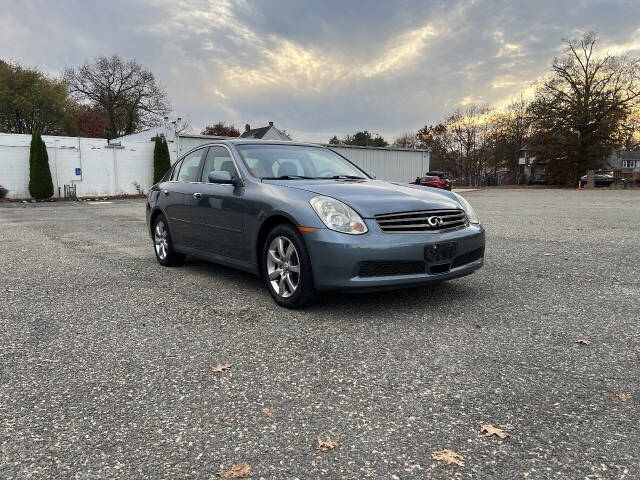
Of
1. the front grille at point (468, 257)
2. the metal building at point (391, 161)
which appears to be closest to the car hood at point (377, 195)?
the front grille at point (468, 257)

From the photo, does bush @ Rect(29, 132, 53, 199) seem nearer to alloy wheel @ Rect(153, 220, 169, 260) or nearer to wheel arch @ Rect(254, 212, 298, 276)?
alloy wheel @ Rect(153, 220, 169, 260)

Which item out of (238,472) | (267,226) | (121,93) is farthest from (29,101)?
(238,472)

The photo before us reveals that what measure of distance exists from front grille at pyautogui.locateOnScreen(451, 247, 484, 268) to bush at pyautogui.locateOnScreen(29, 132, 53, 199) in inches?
951

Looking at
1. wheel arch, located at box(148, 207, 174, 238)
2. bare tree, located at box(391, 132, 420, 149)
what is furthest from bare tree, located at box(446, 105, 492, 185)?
wheel arch, located at box(148, 207, 174, 238)

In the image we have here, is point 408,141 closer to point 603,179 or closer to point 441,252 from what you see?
point 603,179

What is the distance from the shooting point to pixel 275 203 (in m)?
4.26

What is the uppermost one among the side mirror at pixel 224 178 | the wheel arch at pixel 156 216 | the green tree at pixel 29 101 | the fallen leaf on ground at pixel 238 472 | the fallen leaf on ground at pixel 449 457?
the green tree at pixel 29 101

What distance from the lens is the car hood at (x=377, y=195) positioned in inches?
157

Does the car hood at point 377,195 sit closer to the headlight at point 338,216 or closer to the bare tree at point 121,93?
the headlight at point 338,216

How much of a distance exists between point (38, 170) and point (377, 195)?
23961 millimetres

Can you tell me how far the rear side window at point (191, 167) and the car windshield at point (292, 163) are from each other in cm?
80

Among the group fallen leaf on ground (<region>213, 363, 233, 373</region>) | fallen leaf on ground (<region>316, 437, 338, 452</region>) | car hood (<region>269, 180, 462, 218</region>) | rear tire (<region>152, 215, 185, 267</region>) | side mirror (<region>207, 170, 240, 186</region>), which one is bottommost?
fallen leaf on ground (<region>316, 437, 338, 452</region>)

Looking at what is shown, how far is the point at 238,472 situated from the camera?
6.42 feet

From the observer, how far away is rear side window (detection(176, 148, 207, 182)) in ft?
19.0
